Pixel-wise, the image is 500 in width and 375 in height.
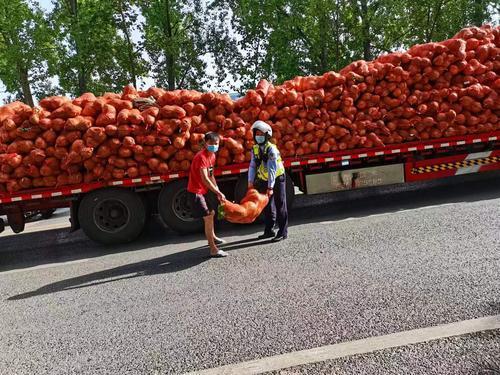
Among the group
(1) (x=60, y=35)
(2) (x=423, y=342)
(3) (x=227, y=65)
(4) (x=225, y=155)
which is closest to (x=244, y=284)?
(2) (x=423, y=342)

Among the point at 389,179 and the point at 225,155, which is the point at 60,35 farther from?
the point at 389,179

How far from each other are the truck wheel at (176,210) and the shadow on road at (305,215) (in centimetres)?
18

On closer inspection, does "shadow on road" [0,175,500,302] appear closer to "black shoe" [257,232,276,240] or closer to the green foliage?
"black shoe" [257,232,276,240]

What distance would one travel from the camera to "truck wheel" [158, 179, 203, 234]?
7.61 metres

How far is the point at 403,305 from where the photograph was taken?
395cm

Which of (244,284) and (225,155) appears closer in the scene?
(244,284)

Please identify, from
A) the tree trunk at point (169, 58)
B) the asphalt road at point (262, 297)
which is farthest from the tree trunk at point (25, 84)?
the asphalt road at point (262, 297)

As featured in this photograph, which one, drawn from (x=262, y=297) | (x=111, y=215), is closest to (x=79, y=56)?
(x=111, y=215)

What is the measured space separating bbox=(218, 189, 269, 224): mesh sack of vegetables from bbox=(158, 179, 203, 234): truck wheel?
1.65m

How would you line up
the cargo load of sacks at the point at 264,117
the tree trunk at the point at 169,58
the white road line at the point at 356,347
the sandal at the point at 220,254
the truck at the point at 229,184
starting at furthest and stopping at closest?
the tree trunk at the point at 169,58 < the truck at the point at 229,184 < the cargo load of sacks at the point at 264,117 < the sandal at the point at 220,254 < the white road line at the point at 356,347

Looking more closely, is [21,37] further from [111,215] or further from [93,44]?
[111,215]

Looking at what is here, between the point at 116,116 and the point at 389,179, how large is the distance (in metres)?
5.52

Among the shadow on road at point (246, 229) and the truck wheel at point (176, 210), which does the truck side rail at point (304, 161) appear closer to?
the truck wheel at point (176, 210)

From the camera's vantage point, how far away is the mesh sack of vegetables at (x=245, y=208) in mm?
5906
